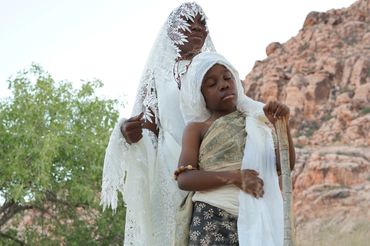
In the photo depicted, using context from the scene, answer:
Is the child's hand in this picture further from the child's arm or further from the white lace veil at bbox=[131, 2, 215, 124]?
the white lace veil at bbox=[131, 2, 215, 124]

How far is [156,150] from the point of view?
3689 mm

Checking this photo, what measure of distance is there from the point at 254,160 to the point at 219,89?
1.07 ft

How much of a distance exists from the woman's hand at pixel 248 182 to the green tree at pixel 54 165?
11.2m

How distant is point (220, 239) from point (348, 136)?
42681 mm

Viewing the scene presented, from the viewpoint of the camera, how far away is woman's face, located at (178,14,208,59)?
3.72 m

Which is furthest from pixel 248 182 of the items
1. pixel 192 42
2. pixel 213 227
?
pixel 192 42

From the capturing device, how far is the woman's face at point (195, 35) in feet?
12.2

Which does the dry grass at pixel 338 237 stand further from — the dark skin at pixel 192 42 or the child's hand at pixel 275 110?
the child's hand at pixel 275 110

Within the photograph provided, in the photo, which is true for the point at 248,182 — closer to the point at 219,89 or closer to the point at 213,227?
the point at 213,227

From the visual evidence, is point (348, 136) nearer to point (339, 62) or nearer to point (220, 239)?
point (339, 62)

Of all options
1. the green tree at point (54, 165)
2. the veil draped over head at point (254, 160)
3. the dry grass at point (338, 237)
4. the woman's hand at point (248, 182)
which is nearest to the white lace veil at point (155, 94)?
the veil draped over head at point (254, 160)

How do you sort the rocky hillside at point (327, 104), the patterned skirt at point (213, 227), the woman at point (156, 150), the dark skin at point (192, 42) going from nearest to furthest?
the patterned skirt at point (213, 227), the woman at point (156, 150), the dark skin at point (192, 42), the rocky hillside at point (327, 104)

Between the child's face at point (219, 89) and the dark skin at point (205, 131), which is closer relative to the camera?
the dark skin at point (205, 131)

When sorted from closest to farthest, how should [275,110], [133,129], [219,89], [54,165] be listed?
[275,110], [219,89], [133,129], [54,165]
